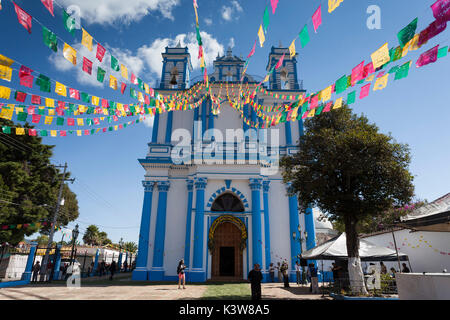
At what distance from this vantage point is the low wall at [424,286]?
6438 mm

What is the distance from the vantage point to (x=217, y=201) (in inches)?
800

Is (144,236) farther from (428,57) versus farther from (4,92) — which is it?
(428,57)

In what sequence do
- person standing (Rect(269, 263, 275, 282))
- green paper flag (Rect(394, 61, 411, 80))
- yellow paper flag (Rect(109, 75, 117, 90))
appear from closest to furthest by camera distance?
1. green paper flag (Rect(394, 61, 411, 80))
2. yellow paper flag (Rect(109, 75, 117, 90))
3. person standing (Rect(269, 263, 275, 282))

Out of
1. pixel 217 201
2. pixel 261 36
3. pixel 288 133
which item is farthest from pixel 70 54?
pixel 288 133

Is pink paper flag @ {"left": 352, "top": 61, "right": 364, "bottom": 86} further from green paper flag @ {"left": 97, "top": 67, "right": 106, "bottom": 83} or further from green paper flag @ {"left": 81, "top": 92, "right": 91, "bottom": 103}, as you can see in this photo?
green paper flag @ {"left": 81, "top": 92, "right": 91, "bottom": 103}

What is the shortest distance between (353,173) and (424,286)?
14.7 feet

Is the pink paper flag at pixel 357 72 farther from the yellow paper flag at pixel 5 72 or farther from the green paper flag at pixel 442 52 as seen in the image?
the yellow paper flag at pixel 5 72

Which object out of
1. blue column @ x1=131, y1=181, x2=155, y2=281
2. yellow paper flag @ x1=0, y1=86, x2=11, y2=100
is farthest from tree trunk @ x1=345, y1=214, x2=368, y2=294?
blue column @ x1=131, y1=181, x2=155, y2=281

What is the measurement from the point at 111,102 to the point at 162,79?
15638 mm

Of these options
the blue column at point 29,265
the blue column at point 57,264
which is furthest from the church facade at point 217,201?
the blue column at point 29,265

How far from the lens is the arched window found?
66.0 feet

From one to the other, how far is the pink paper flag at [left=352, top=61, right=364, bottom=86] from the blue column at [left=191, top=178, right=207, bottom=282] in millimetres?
14153
